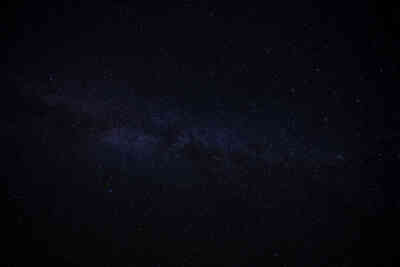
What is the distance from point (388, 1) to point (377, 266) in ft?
17.1

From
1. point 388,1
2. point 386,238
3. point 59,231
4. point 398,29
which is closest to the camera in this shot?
point 388,1

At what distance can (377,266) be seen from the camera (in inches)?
217

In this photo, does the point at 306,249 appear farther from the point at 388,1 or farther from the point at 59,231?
the point at 59,231

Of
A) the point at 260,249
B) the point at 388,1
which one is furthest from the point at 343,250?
the point at 388,1

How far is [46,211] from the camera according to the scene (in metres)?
6.10

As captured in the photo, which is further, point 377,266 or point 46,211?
point 46,211

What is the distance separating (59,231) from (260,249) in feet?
16.1

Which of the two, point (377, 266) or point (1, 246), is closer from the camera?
point (377, 266)

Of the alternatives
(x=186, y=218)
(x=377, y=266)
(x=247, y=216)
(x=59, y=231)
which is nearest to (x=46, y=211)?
(x=59, y=231)

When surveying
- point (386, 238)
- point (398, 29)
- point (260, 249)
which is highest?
point (398, 29)

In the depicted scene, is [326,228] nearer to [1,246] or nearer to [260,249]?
[260,249]

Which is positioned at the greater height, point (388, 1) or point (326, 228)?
point (388, 1)

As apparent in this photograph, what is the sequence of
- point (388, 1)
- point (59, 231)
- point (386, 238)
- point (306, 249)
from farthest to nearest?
1. point (59, 231)
2. point (306, 249)
3. point (386, 238)
4. point (388, 1)

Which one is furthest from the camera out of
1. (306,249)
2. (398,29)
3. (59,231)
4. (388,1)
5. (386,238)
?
(59,231)
